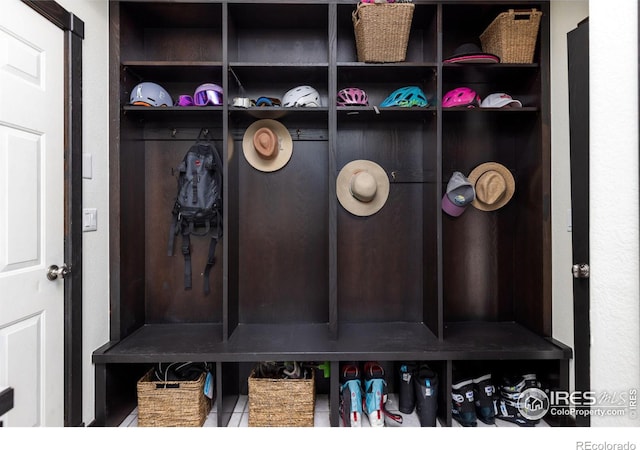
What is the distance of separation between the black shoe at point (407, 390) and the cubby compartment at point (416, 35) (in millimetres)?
1901

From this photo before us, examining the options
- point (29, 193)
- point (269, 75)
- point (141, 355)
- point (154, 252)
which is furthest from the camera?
point (154, 252)

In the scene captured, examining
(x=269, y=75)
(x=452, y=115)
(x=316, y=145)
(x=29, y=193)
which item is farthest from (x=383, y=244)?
(x=29, y=193)

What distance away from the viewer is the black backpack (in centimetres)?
228

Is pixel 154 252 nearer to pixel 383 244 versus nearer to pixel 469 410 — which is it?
pixel 383 244

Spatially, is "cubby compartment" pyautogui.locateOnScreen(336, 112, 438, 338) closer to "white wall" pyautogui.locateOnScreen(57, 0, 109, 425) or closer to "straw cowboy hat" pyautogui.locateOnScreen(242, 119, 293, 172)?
"straw cowboy hat" pyautogui.locateOnScreen(242, 119, 293, 172)

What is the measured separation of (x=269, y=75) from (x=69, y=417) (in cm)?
224

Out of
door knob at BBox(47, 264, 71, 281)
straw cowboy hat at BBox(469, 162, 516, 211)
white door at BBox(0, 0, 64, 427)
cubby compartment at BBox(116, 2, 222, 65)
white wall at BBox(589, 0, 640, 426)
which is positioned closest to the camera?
white wall at BBox(589, 0, 640, 426)

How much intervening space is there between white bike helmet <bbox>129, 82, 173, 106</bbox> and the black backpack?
33cm

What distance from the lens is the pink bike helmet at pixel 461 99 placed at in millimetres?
2225

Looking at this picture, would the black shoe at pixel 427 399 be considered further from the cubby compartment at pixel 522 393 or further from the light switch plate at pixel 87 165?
the light switch plate at pixel 87 165

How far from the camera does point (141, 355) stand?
1.95m

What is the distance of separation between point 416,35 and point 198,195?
1.87 metres

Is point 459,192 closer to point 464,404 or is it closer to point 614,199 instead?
point 464,404
